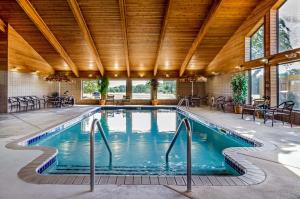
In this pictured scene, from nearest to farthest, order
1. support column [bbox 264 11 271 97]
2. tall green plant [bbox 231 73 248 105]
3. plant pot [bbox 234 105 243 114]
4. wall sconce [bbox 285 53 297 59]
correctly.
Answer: wall sconce [bbox 285 53 297 59] < support column [bbox 264 11 271 97] < tall green plant [bbox 231 73 248 105] < plant pot [bbox 234 105 243 114]

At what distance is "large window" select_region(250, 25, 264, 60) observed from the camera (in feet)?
32.6

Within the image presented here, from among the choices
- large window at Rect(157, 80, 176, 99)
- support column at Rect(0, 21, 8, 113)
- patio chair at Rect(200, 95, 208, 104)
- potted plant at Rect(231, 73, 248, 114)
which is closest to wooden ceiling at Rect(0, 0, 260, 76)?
support column at Rect(0, 21, 8, 113)

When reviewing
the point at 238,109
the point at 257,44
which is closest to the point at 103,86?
the point at 238,109

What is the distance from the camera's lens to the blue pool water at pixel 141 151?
416 centimetres

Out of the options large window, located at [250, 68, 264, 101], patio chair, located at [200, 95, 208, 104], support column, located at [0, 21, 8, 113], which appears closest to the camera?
large window, located at [250, 68, 264, 101]

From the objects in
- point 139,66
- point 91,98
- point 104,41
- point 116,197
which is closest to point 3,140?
point 116,197

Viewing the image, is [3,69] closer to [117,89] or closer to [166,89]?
[117,89]

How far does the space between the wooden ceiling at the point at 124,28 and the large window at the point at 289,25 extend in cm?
123

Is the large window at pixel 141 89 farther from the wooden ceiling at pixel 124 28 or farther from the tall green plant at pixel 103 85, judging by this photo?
the wooden ceiling at pixel 124 28

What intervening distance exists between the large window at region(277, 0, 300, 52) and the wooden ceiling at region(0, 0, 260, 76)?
1229mm

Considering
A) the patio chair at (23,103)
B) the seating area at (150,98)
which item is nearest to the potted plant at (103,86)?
the seating area at (150,98)

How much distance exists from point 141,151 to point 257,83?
→ 7127 millimetres

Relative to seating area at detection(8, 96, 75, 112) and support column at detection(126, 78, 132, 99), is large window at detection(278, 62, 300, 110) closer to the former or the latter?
support column at detection(126, 78, 132, 99)

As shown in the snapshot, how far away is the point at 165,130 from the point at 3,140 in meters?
4.52
